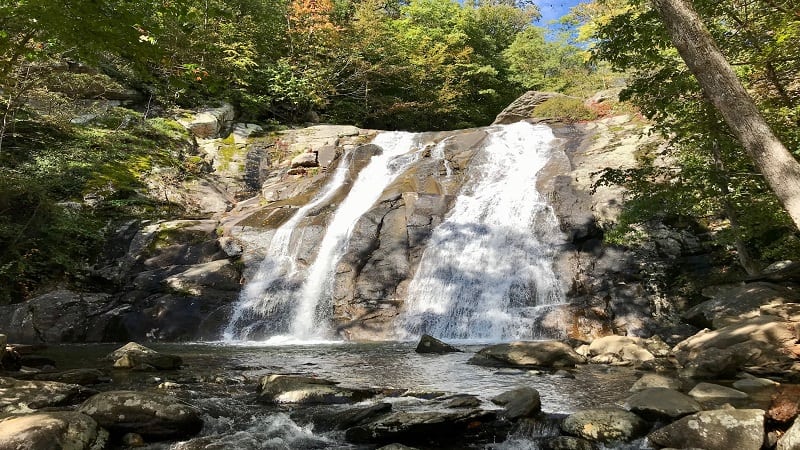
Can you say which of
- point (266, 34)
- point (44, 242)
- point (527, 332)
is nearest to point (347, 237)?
point (527, 332)

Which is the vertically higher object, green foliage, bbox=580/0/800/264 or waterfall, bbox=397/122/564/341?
green foliage, bbox=580/0/800/264

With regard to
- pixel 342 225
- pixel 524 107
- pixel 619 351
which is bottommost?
pixel 619 351

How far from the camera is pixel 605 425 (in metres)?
5.08

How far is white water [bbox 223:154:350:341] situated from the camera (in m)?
13.6

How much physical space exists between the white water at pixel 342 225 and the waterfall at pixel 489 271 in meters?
2.41

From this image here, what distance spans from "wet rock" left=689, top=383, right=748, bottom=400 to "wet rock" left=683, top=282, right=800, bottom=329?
2891mm

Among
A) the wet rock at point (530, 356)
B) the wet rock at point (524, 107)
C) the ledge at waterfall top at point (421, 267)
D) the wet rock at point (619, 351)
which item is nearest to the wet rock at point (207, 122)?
the ledge at waterfall top at point (421, 267)

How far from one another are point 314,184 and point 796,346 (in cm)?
1675

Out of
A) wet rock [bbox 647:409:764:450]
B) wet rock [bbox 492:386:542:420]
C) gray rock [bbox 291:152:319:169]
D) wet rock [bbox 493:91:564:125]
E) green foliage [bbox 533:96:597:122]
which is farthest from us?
wet rock [bbox 493:91:564:125]

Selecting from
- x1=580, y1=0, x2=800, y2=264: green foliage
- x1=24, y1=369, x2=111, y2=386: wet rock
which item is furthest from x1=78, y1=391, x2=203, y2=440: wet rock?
x1=580, y1=0, x2=800, y2=264: green foliage

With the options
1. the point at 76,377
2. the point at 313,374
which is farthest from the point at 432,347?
the point at 76,377

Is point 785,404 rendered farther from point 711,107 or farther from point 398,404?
point 711,107

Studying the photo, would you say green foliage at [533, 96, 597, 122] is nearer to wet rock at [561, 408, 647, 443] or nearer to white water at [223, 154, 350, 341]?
white water at [223, 154, 350, 341]

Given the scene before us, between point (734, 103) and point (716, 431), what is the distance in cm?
323
